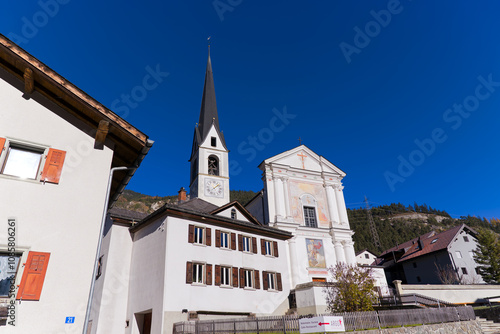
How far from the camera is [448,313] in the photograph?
71.2ft

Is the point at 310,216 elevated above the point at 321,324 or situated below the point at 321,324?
above

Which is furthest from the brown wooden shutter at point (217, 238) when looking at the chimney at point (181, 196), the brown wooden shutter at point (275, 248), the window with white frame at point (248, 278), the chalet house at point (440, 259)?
the chalet house at point (440, 259)

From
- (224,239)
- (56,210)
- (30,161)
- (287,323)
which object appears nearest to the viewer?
(56,210)

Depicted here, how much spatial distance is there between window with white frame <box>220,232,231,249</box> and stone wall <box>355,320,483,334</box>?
11.8m

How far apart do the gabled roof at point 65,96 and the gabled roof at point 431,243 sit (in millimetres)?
49531

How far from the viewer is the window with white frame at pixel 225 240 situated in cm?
2461

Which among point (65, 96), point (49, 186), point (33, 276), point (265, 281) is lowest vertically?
point (33, 276)

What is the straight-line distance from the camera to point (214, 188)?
44719 mm

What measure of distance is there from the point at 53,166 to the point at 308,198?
3288cm

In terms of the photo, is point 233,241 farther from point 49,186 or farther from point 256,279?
point 49,186

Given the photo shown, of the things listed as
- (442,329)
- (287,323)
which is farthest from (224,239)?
(442,329)

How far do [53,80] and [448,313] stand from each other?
2629 centimetres

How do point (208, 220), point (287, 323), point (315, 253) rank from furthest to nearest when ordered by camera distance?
1. point (315, 253)
2. point (208, 220)
3. point (287, 323)

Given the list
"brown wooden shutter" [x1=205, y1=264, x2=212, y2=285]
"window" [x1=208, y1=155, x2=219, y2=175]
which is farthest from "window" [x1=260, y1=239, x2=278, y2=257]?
"window" [x1=208, y1=155, x2=219, y2=175]
